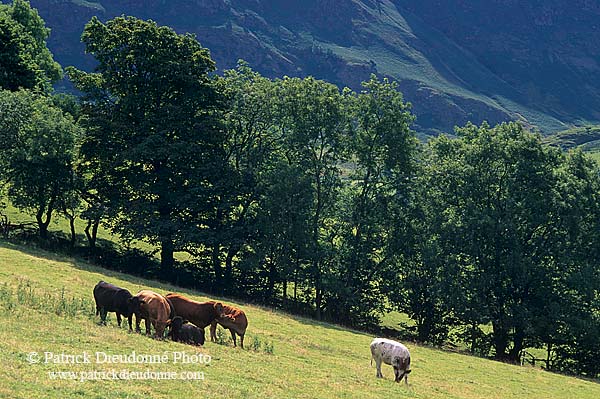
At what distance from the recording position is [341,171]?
169ft

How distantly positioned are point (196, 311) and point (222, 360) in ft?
13.9

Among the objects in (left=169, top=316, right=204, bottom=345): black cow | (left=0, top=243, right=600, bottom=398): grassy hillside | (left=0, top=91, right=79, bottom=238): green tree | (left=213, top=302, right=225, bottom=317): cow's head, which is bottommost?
(left=0, top=243, right=600, bottom=398): grassy hillside

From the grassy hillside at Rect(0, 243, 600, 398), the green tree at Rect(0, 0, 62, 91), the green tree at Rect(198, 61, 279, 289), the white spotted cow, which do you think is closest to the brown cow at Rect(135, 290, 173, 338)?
the grassy hillside at Rect(0, 243, 600, 398)

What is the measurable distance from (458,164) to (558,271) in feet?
37.2

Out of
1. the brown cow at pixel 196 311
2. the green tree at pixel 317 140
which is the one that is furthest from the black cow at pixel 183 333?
the green tree at pixel 317 140

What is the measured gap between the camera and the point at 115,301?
74.9ft

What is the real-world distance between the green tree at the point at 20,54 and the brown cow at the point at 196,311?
1470 inches

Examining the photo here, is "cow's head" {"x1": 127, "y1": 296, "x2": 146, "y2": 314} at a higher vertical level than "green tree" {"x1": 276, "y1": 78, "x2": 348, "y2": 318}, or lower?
lower

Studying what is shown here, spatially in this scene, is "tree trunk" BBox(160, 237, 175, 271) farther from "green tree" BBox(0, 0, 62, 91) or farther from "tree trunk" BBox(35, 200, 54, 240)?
"green tree" BBox(0, 0, 62, 91)

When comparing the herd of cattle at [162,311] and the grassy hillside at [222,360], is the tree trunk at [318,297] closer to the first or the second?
the grassy hillside at [222,360]

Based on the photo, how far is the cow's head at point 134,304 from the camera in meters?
22.2

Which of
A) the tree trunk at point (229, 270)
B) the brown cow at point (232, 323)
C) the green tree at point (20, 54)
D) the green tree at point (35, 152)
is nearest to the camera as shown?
the brown cow at point (232, 323)

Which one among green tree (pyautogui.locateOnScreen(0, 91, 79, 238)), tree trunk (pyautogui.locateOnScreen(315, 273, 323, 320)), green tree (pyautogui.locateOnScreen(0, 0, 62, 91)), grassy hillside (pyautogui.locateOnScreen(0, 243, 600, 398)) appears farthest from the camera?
green tree (pyautogui.locateOnScreen(0, 0, 62, 91))

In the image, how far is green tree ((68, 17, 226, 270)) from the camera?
156 ft
